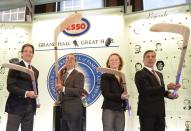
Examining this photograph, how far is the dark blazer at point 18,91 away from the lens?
2.73 meters

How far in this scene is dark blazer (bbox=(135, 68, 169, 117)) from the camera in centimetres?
264

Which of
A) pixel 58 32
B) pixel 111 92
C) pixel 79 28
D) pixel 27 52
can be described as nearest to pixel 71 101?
pixel 111 92

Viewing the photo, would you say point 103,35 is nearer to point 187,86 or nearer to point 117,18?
point 117,18

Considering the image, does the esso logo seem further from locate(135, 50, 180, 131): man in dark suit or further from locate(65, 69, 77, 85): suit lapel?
locate(135, 50, 180, 131): man in dark suit

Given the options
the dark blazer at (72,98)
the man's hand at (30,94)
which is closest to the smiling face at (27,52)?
the man's hand at (30,94)

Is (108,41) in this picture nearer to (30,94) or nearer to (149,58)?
(149,58)

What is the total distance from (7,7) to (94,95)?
226 cm

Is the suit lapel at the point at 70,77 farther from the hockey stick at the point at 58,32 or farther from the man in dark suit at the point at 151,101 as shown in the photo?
the man in dark suit at the point at 151,101

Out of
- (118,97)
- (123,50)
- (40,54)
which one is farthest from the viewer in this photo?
(40,54)

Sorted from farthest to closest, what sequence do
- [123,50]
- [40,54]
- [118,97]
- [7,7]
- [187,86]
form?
[7,7], [40,54], [123,50], [187,86], [118,97]

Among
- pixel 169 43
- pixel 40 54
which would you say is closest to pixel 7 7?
pixel 40 54

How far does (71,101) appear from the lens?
9.46ft

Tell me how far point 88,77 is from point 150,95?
1.49 meters

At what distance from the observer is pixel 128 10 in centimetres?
411
